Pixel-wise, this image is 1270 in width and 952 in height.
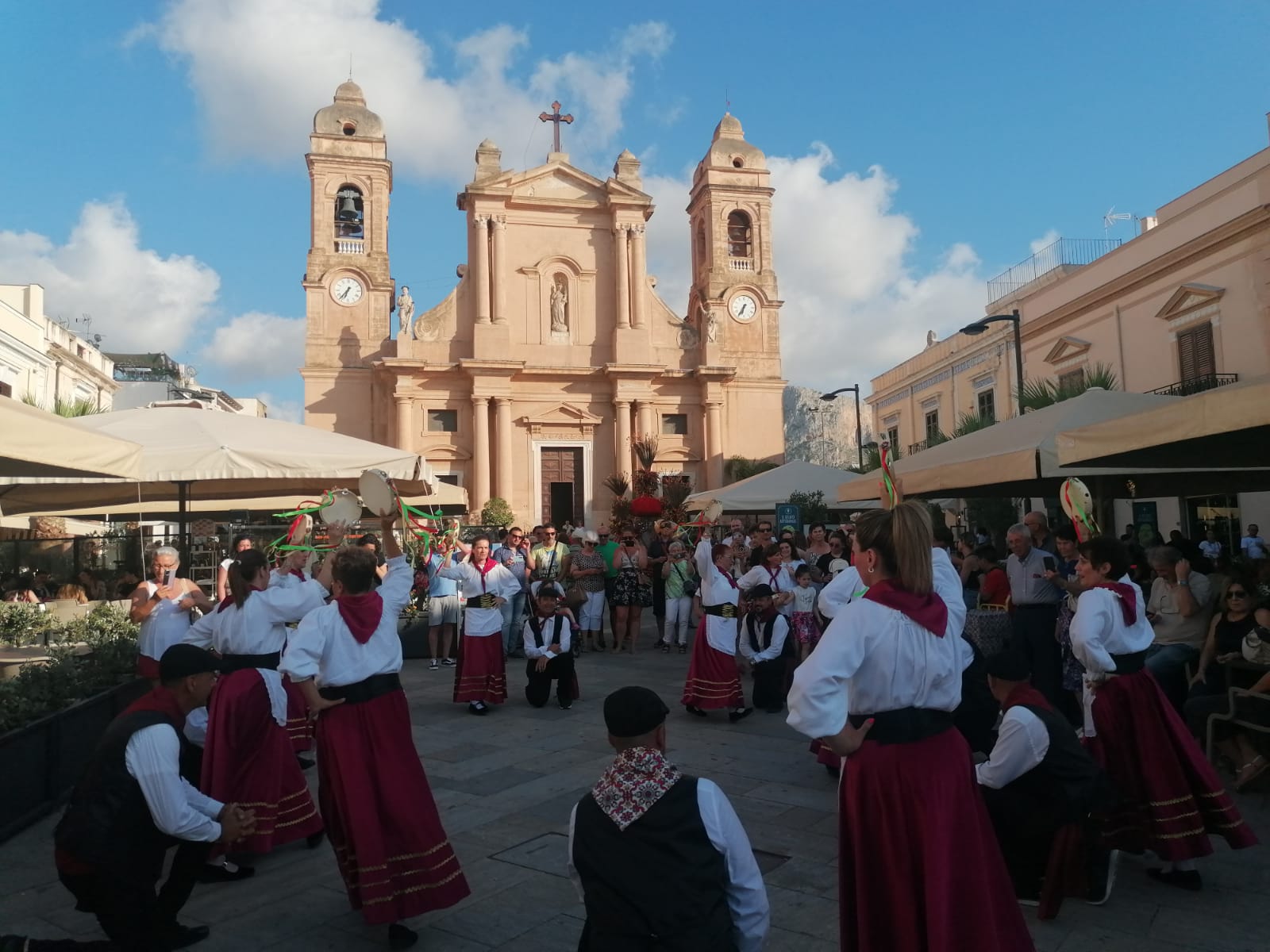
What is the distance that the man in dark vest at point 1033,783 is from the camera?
3873 mm

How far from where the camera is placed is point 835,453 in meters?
125

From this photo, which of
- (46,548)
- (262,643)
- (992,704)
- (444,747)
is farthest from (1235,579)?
(46,548)

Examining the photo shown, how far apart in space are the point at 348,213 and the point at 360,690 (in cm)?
3150

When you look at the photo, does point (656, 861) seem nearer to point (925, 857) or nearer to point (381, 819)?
point (925, 857)

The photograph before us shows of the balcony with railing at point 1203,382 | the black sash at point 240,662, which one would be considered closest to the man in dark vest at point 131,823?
the black sash at point 240,662

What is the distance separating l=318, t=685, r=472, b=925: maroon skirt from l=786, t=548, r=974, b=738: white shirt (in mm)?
2039

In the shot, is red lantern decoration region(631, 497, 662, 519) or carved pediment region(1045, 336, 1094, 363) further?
carved pediment region(1045, 336, 1094, 363)

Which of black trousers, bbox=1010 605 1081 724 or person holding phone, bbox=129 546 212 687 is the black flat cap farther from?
black trousers, bbox=1010 605 1081 724

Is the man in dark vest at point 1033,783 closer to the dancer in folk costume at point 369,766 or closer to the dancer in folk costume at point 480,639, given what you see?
the dancer in folk costume at point 369,766

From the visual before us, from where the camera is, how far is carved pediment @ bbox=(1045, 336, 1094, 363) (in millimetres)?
24734

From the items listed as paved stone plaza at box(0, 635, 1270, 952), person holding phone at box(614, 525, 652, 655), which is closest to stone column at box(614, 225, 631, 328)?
person holding phone at box(614, 525, 652, 655)

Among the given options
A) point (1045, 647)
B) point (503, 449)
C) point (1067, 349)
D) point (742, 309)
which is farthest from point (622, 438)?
point (1045, 647)

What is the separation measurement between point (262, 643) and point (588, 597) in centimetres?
806

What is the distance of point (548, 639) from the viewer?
8969mm
